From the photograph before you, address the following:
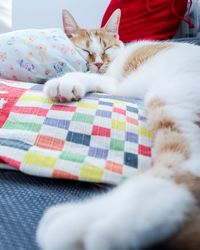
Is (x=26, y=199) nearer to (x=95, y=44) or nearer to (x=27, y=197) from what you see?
(x=27, y=197)

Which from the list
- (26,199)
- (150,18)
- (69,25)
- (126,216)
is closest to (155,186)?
(126,216)

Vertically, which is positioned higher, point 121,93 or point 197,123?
point 197,123

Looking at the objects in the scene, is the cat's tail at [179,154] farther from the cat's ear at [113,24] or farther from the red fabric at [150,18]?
the red fabric at [150,18]

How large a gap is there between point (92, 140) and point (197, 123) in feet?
0.73

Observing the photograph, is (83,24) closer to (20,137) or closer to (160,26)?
(160,26)

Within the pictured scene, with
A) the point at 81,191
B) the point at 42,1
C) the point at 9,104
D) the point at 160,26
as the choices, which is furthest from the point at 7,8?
the point at 81,191

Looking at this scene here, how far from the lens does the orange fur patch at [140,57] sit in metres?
1.12

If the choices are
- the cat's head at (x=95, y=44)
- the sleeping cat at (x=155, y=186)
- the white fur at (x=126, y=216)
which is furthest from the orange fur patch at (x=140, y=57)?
the white fur at (x=126, y=216)

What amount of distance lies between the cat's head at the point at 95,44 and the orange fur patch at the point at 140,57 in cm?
20

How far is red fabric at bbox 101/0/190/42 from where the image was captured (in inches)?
69.7

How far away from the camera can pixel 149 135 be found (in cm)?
66

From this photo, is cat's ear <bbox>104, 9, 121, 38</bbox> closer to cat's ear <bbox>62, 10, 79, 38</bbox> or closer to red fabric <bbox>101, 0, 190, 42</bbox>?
cat's ear <bbox>62, 10, 79, 38</bbox>

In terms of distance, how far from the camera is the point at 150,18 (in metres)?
1.82

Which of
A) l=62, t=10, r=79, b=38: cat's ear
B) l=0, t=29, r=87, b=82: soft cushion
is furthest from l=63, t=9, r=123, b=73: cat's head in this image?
l=0, t=29, r=87, b=82: soft cushion
